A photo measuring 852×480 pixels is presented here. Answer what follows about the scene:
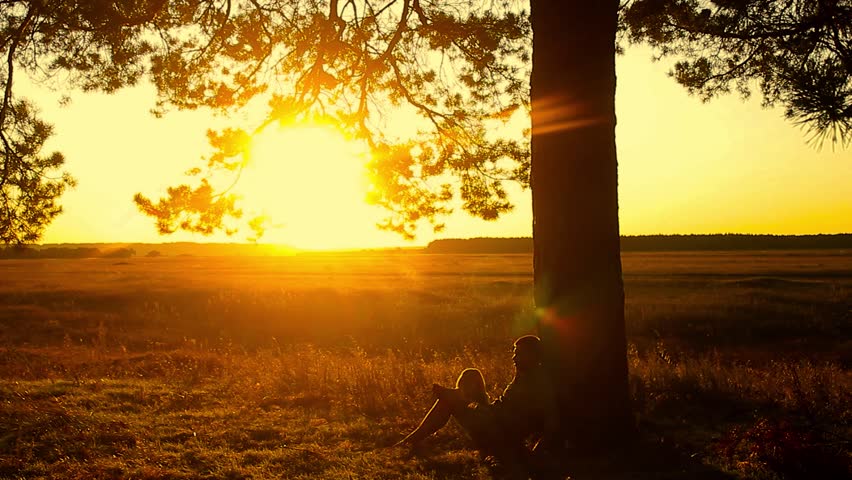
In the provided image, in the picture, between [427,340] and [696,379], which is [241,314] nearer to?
[427,340]

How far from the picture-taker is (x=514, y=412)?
6.32 m

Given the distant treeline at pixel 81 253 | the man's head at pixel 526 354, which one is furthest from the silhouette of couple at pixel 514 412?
the distant treeline at pixel 81 253

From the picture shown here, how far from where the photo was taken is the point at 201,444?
23.4 ft

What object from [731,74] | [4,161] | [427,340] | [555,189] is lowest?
[427,340]

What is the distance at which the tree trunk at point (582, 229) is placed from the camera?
6516 millimetres

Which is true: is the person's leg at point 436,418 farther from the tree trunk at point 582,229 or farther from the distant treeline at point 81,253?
the distant treeline at point 81,253

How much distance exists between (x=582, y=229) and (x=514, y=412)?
1.92 metres

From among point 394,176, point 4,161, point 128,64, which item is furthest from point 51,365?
point 394,176

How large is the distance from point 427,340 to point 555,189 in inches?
566

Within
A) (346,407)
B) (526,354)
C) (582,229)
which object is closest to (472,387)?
(526,354)

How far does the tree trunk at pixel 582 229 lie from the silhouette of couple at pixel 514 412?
1.05ft

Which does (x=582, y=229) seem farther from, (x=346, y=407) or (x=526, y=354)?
(x=346, y=407)

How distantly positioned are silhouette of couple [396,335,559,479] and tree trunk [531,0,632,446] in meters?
0.32

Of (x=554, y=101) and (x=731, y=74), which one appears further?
(x=731, y=74)
